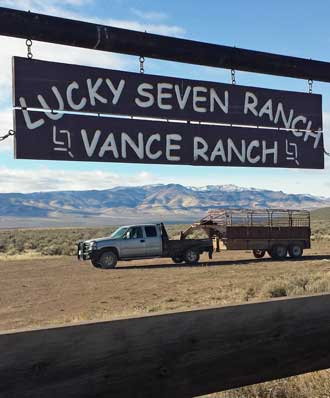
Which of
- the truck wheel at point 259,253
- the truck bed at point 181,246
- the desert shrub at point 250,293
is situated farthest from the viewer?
the truck wheel at point 259,253

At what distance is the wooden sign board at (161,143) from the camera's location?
3.84 metres

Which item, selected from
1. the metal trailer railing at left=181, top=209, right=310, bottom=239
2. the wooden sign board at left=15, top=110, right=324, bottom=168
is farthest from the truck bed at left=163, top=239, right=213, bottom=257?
the wooden sign board at left=15, top=110, right=324, bottom=168

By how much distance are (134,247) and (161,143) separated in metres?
21.6

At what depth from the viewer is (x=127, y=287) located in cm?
1866

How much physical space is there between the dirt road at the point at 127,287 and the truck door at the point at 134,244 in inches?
28.4

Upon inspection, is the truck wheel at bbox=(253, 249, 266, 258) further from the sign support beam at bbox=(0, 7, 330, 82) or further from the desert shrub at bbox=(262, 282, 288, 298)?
the sign support beam at bbox=(0, 7, 330, 82)

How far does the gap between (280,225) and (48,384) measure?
29269 millimetres

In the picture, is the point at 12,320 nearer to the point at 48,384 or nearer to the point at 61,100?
the point at 61,100

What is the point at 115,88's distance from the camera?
412 centimetres

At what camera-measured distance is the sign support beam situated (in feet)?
12.2

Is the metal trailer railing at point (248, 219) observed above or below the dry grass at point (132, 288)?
above

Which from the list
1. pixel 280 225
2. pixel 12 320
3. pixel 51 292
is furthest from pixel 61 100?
pixel 280 225

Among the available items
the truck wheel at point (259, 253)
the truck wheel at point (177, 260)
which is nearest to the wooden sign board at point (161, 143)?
the truck wheel at point (177, 260)

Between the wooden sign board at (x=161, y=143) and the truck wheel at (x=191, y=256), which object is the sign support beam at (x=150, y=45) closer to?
the wooden sign board at (x=161, y=143)
